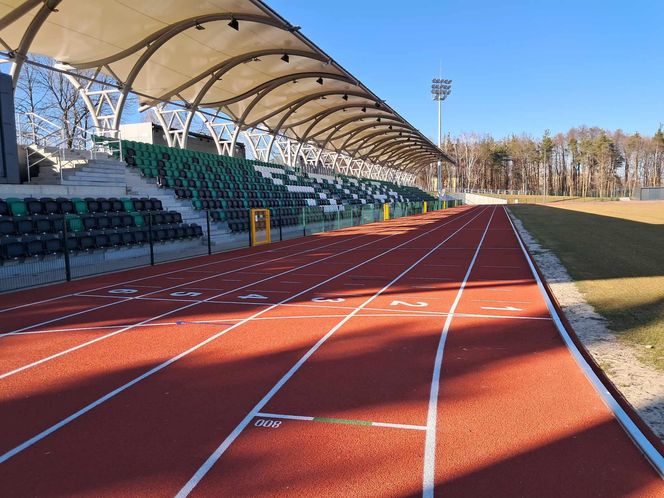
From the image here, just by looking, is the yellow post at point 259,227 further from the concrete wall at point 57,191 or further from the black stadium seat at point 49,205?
the black stadium seat at point 49,205

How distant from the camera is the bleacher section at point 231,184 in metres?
22.5

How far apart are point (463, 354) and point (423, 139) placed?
184 ft

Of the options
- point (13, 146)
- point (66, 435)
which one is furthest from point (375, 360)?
point (13, 146)

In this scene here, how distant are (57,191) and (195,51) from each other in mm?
10317

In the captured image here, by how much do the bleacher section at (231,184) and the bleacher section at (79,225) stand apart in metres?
3.75

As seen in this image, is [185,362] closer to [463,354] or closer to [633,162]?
[463,354]

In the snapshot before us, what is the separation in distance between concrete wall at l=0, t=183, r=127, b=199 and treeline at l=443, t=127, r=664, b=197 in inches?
4584

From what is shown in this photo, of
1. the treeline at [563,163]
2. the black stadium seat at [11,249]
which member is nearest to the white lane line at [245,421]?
the black stadium seat at [11,249]

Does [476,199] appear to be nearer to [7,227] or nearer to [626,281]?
[626,281]

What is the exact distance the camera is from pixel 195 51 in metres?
21.8

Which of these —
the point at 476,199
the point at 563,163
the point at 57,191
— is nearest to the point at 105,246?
the point at 57,191

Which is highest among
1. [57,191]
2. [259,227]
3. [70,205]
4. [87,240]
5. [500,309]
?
[57,191]

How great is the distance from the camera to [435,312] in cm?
796

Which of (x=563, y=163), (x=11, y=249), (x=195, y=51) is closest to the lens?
A: (x=11, y=249)
